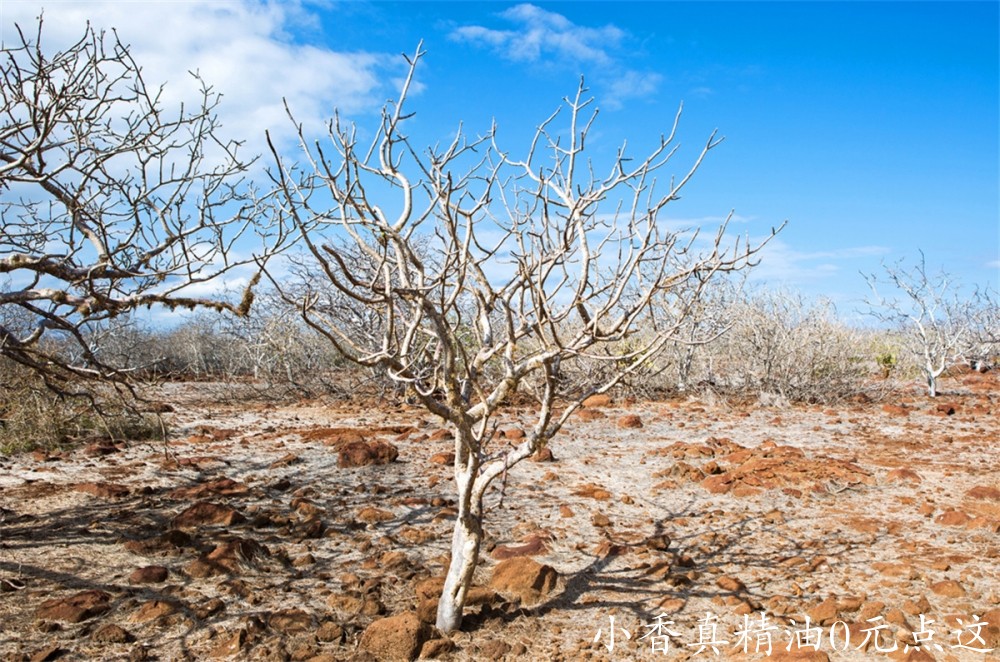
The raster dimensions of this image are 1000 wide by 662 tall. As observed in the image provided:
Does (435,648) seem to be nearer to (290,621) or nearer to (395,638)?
(395,638)

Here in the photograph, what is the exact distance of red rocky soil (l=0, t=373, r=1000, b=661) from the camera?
13.3 feet

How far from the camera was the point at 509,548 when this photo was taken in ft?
18.1

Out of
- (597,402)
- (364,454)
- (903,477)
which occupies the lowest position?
(903,477)

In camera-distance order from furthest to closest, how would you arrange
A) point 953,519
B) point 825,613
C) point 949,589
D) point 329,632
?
point 953,519 → point 949,589 → point 825,613 → point 329,632

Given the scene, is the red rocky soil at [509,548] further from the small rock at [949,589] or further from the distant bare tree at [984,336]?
the distant bare tree at [984,336]

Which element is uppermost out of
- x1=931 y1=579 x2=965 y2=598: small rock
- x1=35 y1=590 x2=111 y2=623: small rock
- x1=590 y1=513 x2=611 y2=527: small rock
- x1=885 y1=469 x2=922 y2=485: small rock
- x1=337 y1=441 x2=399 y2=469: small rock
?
x1=337 y1=441 x2=399 y2=469: small rock

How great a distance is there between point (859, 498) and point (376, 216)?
516 centimetres

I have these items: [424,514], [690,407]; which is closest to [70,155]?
[424,514]

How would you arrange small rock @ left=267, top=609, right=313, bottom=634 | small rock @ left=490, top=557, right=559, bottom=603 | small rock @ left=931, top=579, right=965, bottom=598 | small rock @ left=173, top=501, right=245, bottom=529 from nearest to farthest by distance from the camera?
small rock @ left=267, top=609, right=313, bottom=634 → small rock @ left=931, top=579, right=965, bottom=598 → small rock @ left=490, top=557, right=559, bottom=603 → small rock @ left=173, top=501, right=245, bottom=529

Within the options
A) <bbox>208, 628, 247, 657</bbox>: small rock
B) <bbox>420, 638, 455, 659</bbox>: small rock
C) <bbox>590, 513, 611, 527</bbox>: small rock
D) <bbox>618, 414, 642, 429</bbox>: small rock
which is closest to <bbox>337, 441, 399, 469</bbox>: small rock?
<bbox>590, 513, 611, 527</bbox>: small rock

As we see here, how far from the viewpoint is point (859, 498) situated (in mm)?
6621

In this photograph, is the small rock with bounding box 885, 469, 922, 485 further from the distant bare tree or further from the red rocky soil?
the distant bare tree

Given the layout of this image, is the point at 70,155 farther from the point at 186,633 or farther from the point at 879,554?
the point at 879,554

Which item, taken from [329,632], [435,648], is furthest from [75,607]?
[435,648]
